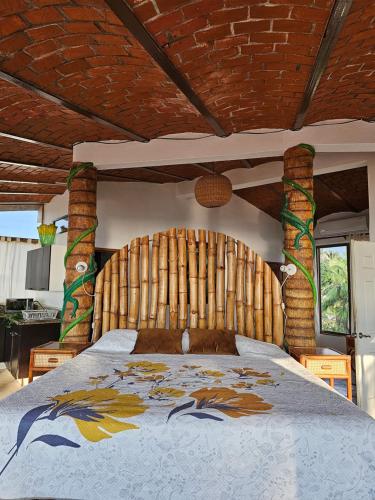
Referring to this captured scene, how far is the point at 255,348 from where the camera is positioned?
130 inches

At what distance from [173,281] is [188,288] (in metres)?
0.18

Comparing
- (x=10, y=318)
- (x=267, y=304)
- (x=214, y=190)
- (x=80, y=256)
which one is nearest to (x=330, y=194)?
(x=214, y=190)

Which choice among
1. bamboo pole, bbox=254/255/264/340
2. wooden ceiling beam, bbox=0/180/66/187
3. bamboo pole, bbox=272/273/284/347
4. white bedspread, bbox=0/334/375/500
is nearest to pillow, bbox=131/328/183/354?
bamboo pole, bbox=254/255/264/340

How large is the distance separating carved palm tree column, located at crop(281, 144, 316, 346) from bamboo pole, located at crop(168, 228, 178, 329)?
A: 1103 millimetres

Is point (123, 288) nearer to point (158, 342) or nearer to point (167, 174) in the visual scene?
point (158, 342)

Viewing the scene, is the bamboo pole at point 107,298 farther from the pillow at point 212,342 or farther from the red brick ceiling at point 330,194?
the red brick ceiling at point 330,194

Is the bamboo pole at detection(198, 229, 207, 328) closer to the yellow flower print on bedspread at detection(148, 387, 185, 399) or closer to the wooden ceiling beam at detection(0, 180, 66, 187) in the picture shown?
the yellow flower print on bedspread at detection(148, 387, 185, 399)

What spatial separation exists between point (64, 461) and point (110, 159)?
121 inches

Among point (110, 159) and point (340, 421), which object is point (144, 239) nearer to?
point (110, 159)

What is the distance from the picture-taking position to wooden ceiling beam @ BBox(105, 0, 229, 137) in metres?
1.78

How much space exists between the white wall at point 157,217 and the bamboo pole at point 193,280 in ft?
6.13

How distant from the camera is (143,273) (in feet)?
12.8

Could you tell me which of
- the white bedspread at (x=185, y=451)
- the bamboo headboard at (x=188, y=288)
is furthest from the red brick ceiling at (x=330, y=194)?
the white bedspread at (x=185, y=451)

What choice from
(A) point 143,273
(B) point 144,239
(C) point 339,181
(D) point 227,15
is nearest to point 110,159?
(B) point 144,239
